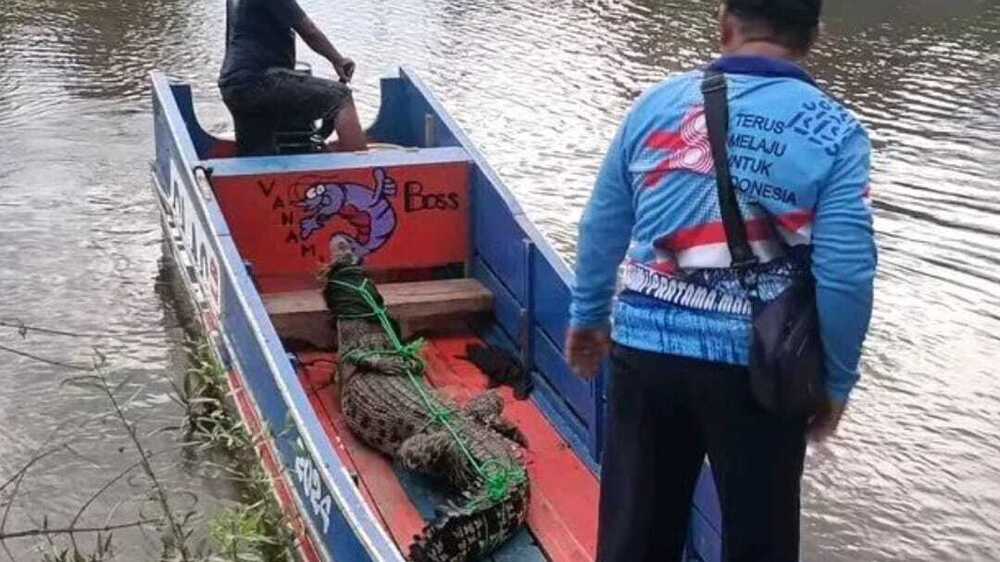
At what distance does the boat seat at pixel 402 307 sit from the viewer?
22.1ft

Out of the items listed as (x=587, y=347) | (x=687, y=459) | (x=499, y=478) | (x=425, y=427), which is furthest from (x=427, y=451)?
(x=687, y=459)

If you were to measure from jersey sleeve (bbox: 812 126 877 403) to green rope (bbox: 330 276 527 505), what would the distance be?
2.19m

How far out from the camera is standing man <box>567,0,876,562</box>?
2.98m

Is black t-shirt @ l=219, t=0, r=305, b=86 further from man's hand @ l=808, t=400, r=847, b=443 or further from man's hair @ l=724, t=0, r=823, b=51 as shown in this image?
man's hand @ l=808, t=400, r=847, b=443

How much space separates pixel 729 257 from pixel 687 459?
0.55m

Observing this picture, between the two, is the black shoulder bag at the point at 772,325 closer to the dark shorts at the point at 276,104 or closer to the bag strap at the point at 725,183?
the bag strap at the point at 725,183

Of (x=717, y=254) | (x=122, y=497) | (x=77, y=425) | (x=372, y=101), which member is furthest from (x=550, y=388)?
(x=372, y=101)

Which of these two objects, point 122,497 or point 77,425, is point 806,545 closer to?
point 122,497

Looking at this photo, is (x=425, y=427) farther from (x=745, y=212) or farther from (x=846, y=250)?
(x=846, y=250)

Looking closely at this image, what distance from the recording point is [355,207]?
721 centimetres

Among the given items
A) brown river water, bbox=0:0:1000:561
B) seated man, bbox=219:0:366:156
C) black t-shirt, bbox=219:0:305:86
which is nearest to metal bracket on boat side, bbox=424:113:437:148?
seated man, bbox=219:0:366:156

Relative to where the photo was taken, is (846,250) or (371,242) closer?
(846,250)

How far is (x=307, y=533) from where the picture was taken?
5090 millimetres

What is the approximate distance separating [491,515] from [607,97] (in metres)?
8.80
